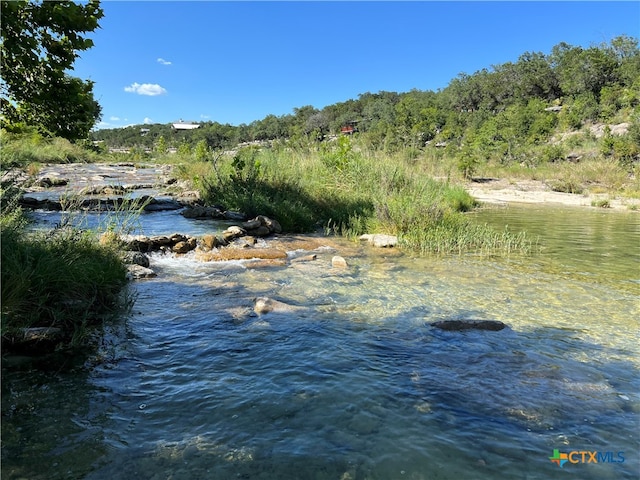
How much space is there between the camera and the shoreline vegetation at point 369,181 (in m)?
4.23

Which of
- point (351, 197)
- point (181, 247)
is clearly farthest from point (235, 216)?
point (181, 247)

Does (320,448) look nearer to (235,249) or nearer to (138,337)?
(138,337)

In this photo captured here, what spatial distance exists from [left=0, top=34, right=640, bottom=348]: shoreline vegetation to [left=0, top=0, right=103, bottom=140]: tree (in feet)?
0.32

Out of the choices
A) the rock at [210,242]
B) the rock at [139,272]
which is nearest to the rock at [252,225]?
the rock at [210,242]

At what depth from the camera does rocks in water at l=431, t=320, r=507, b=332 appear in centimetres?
471

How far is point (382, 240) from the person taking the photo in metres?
9.54

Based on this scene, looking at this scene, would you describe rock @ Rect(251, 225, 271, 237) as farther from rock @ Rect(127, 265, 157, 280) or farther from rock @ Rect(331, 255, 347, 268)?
rock @ Rect(127, 265, 157, 280)

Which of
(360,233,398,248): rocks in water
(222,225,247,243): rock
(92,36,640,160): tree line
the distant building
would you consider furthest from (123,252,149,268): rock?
the distant building

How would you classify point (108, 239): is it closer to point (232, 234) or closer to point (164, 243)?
point (164, 243)

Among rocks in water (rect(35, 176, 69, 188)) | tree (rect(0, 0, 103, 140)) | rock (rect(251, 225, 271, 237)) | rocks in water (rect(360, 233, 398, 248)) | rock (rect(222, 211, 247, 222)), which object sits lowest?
rocks in water (rect(360, 233, 398, 248))

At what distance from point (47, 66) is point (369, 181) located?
8.26m

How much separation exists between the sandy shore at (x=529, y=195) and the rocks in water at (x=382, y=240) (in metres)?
11.4

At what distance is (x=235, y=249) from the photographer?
8586mm

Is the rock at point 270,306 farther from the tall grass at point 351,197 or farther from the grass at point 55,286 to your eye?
the tall grass at point 351,197
